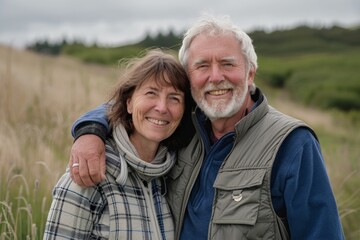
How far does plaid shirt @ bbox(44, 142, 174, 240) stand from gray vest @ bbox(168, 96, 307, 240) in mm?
212

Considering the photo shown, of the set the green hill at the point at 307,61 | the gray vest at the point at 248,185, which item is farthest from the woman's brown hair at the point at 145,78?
the green hill at the point at 307,61

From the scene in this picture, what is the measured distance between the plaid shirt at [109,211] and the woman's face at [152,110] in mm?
225

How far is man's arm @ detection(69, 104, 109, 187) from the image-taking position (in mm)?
2635

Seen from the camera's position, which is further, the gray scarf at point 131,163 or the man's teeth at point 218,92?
the man's teeth at point 218,92

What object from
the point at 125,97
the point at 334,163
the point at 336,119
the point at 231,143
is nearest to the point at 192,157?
the point at 231,143

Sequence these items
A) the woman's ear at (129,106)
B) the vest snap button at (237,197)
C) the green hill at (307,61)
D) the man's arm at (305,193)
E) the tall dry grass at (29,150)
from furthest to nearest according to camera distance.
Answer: the green hill at (307,61) < the tall dry grass at (29,150) < the woman's ear at (129,106) < the vest snap button at (237,197) < the man's arm at (305,193)

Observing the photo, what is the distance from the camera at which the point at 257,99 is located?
3.29 meters

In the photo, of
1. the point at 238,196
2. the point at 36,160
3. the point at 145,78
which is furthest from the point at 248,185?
→ the point at 36,160

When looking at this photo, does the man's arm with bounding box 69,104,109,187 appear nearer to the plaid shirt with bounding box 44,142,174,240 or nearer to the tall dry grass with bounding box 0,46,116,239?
the plaid shirt with bounding box 44,142,174,240

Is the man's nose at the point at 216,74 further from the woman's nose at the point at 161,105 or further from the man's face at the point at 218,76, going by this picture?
the woman's nose at the point at 161,105

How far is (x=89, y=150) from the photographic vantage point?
2740mm

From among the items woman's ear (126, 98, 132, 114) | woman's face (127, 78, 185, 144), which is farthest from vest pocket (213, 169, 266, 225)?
woman's ear (126, 98, 132, 114)

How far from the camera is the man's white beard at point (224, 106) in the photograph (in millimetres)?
3127

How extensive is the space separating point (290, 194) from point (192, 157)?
722 mm
